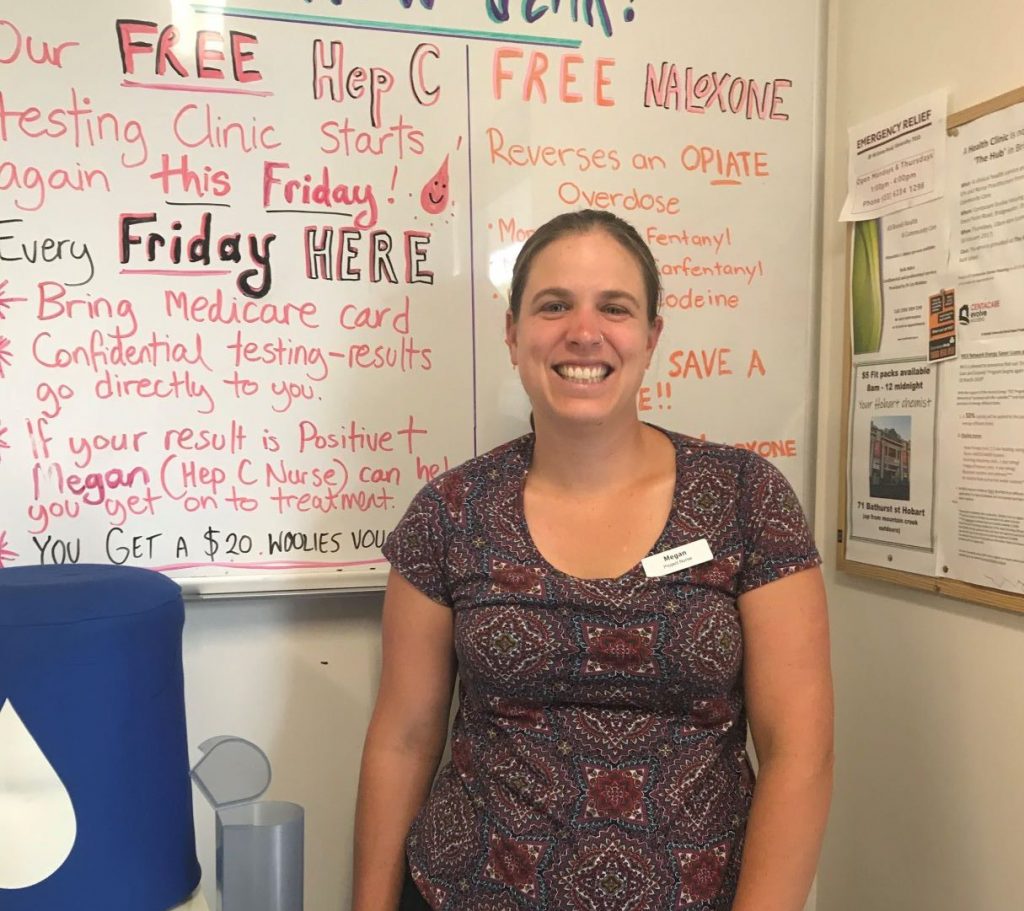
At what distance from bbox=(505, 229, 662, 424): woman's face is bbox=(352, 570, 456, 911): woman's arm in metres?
0.34

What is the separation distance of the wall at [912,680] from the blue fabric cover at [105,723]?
1085 millimetres

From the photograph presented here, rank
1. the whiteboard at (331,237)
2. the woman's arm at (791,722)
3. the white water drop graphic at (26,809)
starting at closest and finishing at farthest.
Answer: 1. the white water drop graphic at (26,809)
2. the woman's arm at (791,722)
3. the whiteboard at (331,237)

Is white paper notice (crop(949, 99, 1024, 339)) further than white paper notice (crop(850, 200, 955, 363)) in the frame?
No

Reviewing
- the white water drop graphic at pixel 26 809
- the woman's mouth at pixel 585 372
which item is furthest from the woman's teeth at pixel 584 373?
the white water drop graphic at pixel 26 809

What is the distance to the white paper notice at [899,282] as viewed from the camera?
50.9 inches

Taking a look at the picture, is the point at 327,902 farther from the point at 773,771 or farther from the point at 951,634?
the point at 951,634

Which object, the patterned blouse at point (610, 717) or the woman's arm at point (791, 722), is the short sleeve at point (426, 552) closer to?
the patterned blouse at point (610, 717)

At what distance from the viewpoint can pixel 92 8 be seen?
4.12 ft

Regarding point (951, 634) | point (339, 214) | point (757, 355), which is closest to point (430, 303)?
point (339, 214)

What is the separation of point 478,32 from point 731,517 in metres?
0.88

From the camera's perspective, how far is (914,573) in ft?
4.43

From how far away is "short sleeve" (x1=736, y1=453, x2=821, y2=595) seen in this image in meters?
1.07

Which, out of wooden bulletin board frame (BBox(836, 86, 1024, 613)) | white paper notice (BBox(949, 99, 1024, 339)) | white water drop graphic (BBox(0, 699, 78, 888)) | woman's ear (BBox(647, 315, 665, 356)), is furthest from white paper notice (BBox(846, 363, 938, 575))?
white water drop graphic (BBox(0, 699, 78, 888))

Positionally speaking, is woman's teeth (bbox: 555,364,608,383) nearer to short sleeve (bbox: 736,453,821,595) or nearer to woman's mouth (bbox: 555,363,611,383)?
woman's mouth (bbox: 555,363,611,383)
